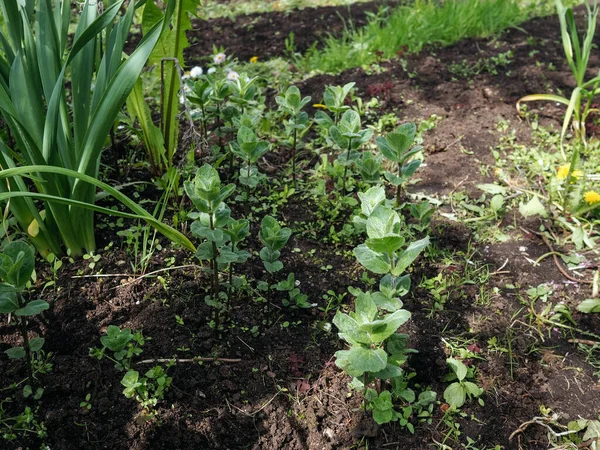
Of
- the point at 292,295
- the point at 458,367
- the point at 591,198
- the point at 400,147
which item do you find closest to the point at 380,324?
the point at 458,367

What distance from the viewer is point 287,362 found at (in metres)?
A: 1.85

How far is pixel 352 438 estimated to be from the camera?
1.67 meters

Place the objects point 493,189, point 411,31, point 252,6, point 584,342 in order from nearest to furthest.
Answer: point 584,342, point 493,189, point 411,31, point 252,6

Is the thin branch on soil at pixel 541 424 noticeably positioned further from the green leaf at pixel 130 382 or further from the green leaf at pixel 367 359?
the green leaf at pixel 130 382

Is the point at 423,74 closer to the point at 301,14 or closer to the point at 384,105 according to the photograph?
the point at 384,105

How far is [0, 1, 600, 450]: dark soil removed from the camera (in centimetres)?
166

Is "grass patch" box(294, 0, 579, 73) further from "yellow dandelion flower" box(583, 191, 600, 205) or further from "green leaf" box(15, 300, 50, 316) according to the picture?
"green leaf" box(15, 300, 50, 316)

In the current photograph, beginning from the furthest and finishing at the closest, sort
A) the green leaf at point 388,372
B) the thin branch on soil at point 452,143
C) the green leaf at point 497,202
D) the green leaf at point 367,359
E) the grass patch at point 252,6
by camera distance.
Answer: the grass patch at point 252,6 → the thin branch on soil at point 452,143 → the green leaf at point 497,202 → the green leaf at point 388,372 → the green leaf at point 367,359

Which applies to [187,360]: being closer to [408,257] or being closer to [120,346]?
[120,346]

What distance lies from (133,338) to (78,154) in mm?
629

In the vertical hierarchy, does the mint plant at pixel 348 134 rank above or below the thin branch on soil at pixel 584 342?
above

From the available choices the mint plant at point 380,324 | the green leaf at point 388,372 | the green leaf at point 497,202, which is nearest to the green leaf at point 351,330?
the mint plant at point 380,324

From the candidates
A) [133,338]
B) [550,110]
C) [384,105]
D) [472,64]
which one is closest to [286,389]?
[133,338]

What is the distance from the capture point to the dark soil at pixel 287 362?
5.44 ft
